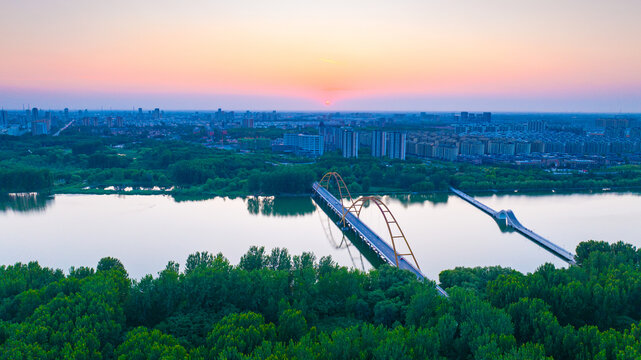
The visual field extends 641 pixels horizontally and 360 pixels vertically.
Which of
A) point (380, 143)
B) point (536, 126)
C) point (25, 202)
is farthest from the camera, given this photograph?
point (536, 126)

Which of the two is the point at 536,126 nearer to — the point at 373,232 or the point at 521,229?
the point at 521,229

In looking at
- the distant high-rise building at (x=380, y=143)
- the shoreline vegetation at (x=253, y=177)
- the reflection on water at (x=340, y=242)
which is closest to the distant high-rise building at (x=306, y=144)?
the distant high-rise building at (x=380, y=143)

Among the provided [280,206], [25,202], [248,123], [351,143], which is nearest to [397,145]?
[351,143]

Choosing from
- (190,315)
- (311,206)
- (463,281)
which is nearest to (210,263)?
(190,315)

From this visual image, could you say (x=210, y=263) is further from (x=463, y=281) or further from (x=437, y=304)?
(x=463, y=281)

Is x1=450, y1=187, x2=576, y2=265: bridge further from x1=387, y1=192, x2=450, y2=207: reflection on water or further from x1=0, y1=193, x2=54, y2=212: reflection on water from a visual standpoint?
x1=0, y1=193, x2=54, y2=212: reflection on water
